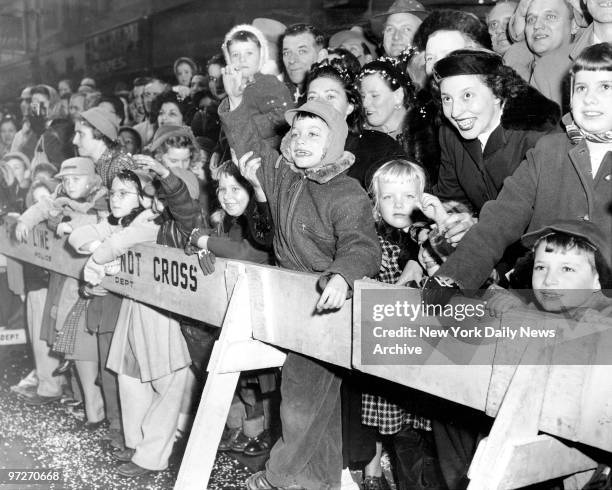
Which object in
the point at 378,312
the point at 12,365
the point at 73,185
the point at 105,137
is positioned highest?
the point at 105,137

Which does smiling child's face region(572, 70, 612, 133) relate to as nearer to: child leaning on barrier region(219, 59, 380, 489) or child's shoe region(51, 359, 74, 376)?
child leaning on barrier region(219, 59, 380, 489)

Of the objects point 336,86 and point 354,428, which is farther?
point 336,86

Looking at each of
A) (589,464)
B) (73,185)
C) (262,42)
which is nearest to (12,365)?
(73,185)

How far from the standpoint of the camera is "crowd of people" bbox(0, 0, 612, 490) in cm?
179

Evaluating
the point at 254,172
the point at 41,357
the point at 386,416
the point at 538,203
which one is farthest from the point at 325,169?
the point at 41,357

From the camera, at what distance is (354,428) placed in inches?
101

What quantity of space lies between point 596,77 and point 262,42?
6.12ft

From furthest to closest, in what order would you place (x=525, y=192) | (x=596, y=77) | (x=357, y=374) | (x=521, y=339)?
(x=357, y=374)
(x=525, y=192)
(x=596, y=77)
(x=521, y=339)

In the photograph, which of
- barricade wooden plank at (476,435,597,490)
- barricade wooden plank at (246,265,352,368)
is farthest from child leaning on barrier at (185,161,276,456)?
barricade wooden plank at (476,435,597,490)

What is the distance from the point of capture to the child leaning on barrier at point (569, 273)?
1.56 m

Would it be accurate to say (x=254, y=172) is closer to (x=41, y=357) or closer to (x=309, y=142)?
(x=309, y=142)

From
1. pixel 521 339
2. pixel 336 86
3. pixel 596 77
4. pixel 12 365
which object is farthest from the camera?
pixel 12 365

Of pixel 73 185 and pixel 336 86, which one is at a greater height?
pixel 336 86

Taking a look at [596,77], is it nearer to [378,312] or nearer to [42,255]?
[378,312]
